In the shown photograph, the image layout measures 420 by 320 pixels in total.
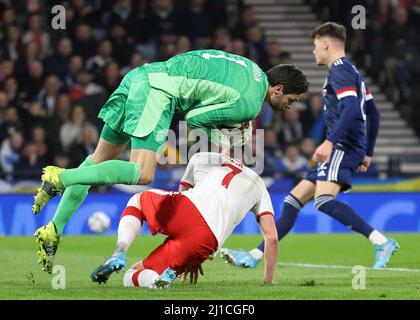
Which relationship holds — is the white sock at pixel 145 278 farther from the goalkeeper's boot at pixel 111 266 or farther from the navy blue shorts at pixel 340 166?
the navy blue shorts at pixel 340 166

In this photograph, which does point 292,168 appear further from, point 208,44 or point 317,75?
point 317,75

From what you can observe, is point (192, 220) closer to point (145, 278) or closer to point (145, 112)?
point (145, 278)

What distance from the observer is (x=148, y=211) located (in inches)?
293

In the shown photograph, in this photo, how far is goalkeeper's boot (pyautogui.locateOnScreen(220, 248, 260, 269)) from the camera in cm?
840

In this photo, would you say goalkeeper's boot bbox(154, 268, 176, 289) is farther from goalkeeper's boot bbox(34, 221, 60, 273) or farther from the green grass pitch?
goalkeeper's boot bbox(34, 221, 60, 273)

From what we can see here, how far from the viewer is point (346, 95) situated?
30.3 ft

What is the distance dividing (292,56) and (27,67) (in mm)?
5393

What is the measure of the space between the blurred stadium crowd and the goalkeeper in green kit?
6.72 m

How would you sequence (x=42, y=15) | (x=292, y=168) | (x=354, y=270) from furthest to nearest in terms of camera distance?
(x=42, y=15)
(x=292, y=168)
(x=354, y=270)

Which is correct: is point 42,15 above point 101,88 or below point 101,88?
above

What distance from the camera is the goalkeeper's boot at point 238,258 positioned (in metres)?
8.40

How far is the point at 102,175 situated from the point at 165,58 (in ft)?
31.3

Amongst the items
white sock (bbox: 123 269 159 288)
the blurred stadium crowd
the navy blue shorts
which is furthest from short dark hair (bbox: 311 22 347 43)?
the blurred stadium crowd

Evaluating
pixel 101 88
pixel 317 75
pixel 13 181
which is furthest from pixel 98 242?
pixel 317 75
